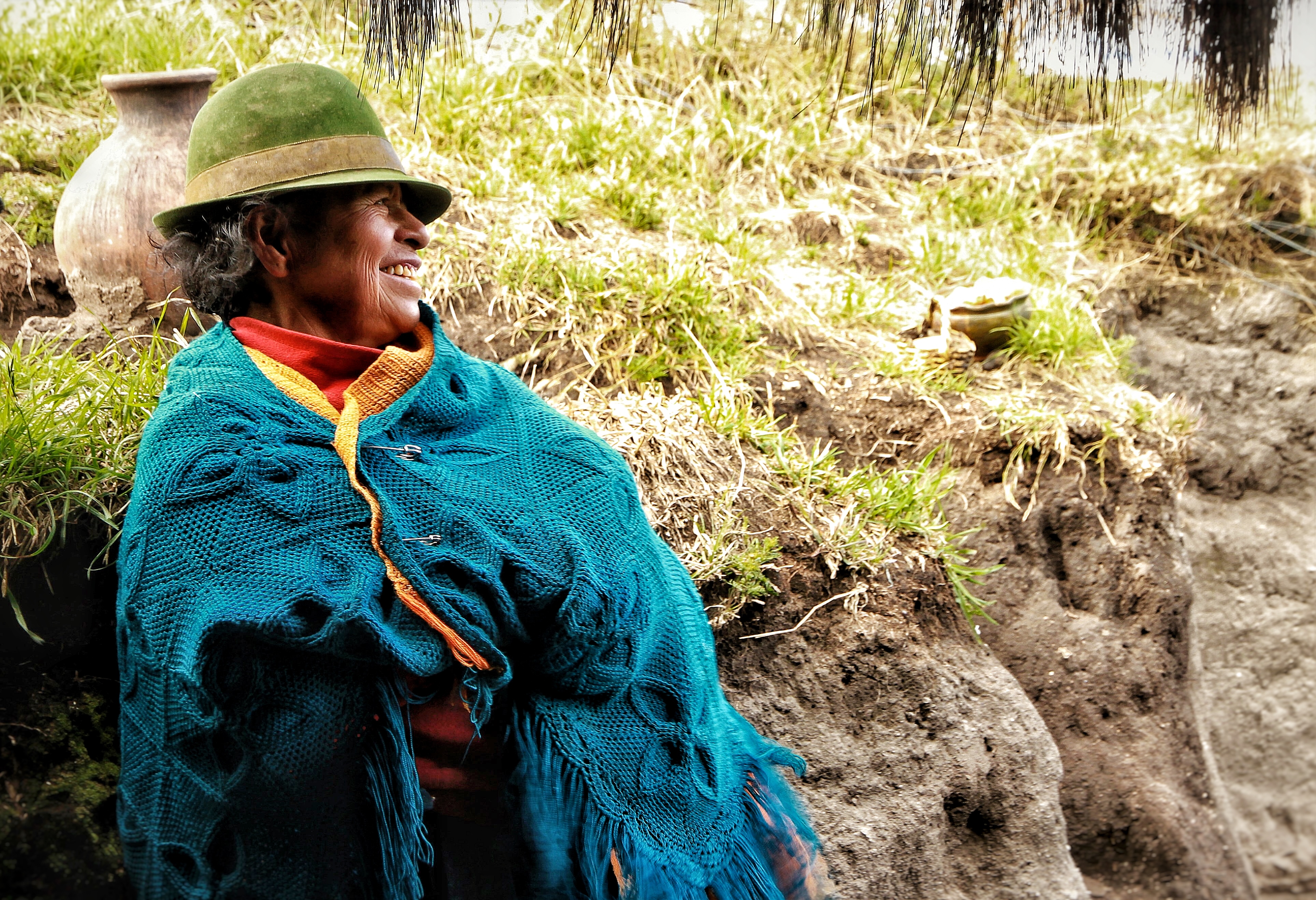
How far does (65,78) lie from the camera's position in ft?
13.2

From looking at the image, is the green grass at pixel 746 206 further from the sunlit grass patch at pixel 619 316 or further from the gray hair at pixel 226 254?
the gray hair at pixel 226 254

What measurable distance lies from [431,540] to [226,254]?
70 cm

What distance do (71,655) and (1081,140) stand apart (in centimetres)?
521

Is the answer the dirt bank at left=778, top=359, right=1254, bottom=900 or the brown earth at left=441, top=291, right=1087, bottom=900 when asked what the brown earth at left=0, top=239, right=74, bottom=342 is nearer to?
the brown earth at left=441, top=291, right=1087, bottom=900

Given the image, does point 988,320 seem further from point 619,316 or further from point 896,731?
point 896,731

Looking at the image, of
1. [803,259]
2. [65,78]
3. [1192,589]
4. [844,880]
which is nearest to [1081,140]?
[803,259]

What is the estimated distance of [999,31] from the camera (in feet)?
6.13

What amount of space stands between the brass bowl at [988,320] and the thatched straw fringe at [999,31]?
2092mm

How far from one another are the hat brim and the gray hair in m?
0.01

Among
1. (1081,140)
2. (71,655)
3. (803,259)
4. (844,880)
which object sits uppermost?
(1081,140)

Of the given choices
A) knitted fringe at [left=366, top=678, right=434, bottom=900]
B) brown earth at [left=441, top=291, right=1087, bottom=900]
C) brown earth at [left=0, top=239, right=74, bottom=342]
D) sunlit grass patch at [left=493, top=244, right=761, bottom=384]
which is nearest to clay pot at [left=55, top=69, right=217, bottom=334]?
brown earth at [left=0, top=239, right=74, bottom=342]

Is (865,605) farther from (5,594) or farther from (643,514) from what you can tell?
(5,594)

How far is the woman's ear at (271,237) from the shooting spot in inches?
74.6

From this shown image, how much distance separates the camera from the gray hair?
6.23 ft
